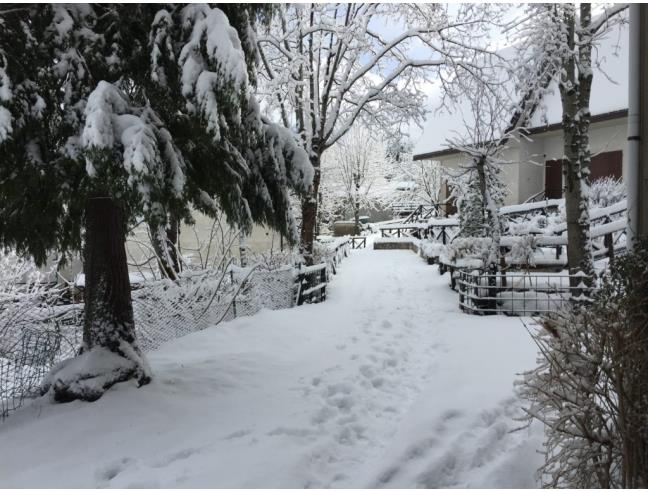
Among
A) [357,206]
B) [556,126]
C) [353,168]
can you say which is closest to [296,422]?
[556,126]

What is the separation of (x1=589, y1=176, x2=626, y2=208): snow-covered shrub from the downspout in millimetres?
9536

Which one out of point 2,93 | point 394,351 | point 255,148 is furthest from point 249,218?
point 394,351

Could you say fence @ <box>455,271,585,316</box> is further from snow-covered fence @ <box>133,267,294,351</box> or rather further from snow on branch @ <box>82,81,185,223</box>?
snow on branch @ <box>82,81,185,223</box>

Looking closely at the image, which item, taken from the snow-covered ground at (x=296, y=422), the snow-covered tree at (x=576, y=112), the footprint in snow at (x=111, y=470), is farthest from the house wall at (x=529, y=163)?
the footprint in snow at (x=111, y=470)

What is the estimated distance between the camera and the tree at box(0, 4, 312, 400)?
3.57 metres

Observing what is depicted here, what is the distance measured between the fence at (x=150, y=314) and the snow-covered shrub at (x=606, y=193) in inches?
322

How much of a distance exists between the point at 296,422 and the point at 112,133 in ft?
9.75

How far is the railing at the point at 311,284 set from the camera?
35.4 feet

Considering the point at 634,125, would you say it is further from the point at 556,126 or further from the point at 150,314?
the point at 556,126

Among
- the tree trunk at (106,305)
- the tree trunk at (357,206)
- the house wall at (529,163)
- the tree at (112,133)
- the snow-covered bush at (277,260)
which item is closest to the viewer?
the tree at (112,133)

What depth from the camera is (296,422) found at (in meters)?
4.18

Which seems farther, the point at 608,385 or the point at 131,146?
the point at 131,146

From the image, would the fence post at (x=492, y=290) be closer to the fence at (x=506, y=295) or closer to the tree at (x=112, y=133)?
the fence at (x=506, y=295)

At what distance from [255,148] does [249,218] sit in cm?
94
